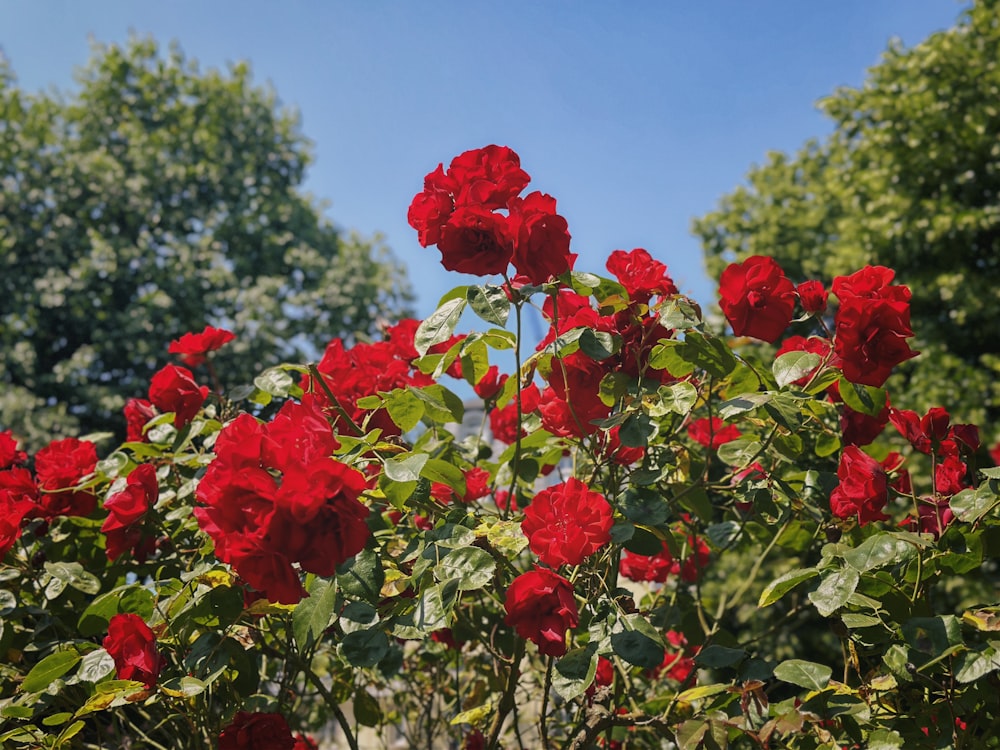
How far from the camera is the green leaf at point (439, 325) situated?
1104 mm

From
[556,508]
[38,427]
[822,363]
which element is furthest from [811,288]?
[38,427]

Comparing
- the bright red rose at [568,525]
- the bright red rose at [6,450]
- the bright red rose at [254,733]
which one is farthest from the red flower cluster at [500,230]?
the bright red rose at [6,450]

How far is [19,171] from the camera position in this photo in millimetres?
11570

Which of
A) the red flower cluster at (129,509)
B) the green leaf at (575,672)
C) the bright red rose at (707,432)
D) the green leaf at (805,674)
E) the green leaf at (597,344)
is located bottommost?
the green leaf at (575,672)

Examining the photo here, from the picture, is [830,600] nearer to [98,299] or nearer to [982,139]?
[982,139]

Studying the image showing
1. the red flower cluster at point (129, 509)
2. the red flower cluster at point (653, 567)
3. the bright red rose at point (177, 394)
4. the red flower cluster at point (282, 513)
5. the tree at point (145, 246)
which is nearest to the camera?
the red flower cluster at point (282, 513)

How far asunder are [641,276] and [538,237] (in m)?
0.28

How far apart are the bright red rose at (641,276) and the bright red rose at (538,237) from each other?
0.72 feet

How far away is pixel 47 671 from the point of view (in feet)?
4.09

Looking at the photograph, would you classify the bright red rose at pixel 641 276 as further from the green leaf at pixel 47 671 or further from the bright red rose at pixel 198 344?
the green leaf at pixel 47 671

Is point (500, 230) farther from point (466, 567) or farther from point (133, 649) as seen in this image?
point (133, 649)

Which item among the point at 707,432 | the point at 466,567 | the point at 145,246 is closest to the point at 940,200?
the point at 707,432

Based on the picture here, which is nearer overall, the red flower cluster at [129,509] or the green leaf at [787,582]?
the green leaf at [787,582]

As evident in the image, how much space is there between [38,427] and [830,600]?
10933mm
